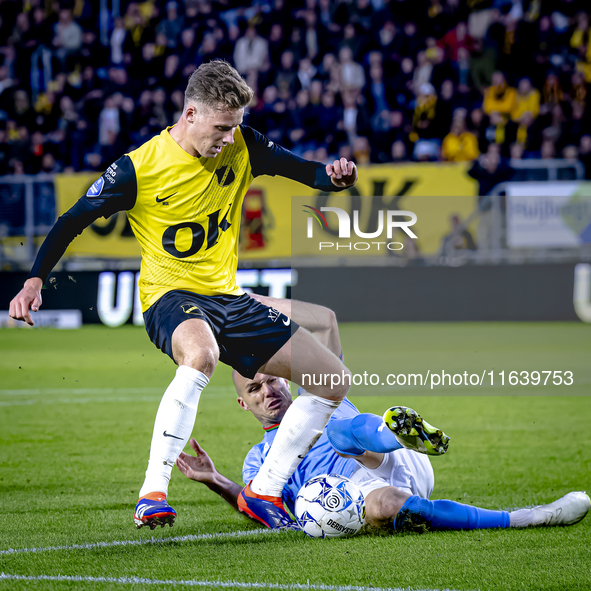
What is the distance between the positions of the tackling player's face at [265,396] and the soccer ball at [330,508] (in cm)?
60

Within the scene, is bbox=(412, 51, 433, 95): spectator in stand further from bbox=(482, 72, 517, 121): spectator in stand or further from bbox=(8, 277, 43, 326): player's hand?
bbox=(8, 277, 43, 326): player's hand

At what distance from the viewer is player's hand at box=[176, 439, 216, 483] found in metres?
3.98

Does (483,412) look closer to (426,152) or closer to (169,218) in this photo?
(169,218)

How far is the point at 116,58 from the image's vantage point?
1725 cm

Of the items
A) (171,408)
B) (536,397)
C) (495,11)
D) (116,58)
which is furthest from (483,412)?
(116,58)

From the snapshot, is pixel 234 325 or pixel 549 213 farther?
pixel 549 213

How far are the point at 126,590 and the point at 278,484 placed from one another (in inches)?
41.9

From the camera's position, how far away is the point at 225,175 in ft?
13.1

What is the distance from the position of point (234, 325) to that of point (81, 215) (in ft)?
2.64

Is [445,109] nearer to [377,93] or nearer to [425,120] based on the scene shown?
[425,120]

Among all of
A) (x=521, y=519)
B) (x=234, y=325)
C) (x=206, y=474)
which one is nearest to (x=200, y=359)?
(x=234, y=325)

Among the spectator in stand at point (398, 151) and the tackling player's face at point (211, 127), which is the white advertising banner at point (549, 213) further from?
the tackling player's face at point (211, 127)

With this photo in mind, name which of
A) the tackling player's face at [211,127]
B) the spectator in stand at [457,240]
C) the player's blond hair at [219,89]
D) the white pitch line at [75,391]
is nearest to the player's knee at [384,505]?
the tackling player's face at [211,127]

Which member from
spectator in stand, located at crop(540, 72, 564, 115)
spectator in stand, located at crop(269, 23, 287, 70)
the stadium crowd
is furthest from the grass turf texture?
spectator in stand, located at crop(269, 23, 287, 70)
